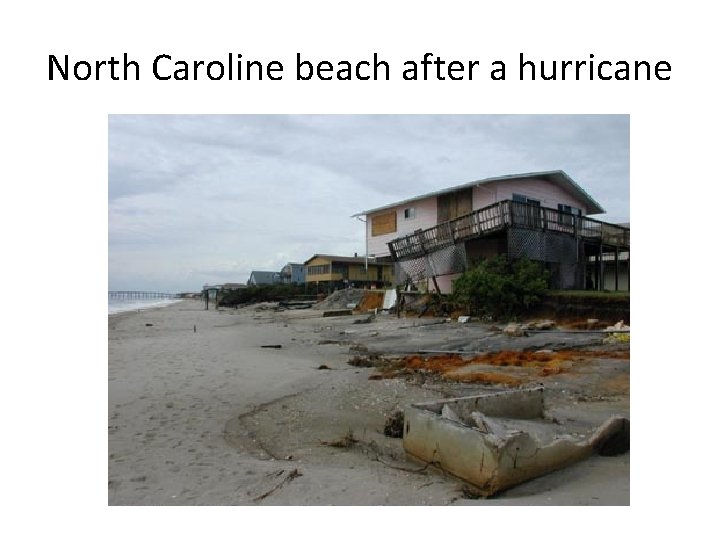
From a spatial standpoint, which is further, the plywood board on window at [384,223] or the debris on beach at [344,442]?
the plywood board on window at [384,223]

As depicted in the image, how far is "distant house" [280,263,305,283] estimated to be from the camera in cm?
7373

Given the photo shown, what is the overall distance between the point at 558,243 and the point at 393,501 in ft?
58.8

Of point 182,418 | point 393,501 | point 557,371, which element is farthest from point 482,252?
point 393,501

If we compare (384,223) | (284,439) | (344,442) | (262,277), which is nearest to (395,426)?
(344,442)

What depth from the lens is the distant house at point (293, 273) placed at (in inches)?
2903

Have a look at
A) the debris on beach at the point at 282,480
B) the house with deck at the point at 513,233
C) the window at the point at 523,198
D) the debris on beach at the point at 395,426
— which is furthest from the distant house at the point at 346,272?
the debris on beach at the point at 282,480

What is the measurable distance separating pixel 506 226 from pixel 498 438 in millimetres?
15143

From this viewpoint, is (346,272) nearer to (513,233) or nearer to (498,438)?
(513,233)

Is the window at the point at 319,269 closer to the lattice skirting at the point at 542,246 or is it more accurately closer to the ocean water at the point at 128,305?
the ocean water at the point at 128,305

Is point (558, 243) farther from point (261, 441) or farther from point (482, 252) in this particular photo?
point (261, 441)

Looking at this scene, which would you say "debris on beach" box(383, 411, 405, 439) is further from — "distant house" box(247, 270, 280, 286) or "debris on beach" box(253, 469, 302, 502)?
"distant house" box(247, 270, 280, 286)

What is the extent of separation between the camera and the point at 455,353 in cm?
1106

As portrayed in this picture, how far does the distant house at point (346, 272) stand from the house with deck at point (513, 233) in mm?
19969

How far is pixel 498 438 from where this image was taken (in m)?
3.88
